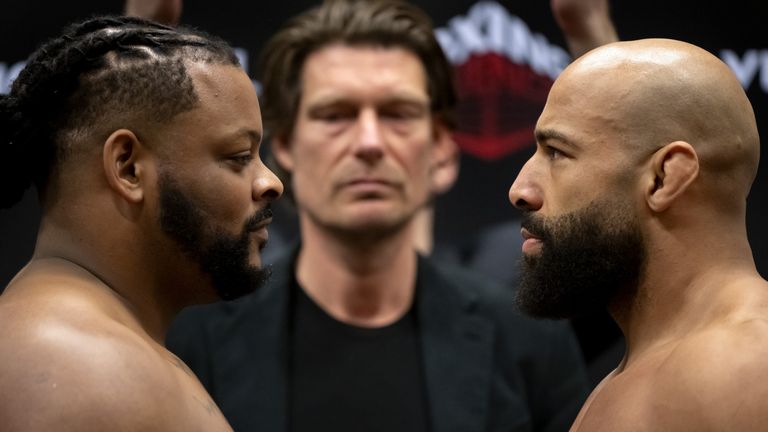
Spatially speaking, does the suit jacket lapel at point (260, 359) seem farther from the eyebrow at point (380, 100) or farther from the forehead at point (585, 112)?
the forehead at point (585, 112)

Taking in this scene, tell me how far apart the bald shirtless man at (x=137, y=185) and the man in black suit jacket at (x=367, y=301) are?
2.72 ft

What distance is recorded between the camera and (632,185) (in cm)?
210

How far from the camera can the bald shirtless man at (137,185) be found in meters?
2.01

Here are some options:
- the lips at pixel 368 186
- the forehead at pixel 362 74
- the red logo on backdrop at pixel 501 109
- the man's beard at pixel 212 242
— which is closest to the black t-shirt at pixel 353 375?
the lips at pixel 368 186

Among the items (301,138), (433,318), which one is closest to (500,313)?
(433,318)

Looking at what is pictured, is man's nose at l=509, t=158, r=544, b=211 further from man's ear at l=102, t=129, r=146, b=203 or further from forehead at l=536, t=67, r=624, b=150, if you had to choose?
man's ear at l=102, t=129, r=146, b=203

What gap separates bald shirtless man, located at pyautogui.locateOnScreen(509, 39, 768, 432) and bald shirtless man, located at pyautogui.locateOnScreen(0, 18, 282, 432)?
20.6 inches

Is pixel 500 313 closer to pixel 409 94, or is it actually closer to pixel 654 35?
pixel 409 94

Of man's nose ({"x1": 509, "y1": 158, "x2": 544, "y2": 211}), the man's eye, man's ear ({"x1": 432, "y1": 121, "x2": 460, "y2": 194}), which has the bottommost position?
man's ear ({"x1": 432, "y1": 121, "x2": 460, "y2": 194})

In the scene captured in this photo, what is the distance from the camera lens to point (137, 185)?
83.2 inches

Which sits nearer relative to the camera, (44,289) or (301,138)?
(44,289)

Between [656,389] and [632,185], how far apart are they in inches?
13.9

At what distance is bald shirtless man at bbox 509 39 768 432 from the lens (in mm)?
2016

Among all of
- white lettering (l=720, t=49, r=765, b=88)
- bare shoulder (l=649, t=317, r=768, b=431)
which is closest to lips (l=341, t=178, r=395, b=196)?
white lettering (l=720, t=49, r=765, b=88)
